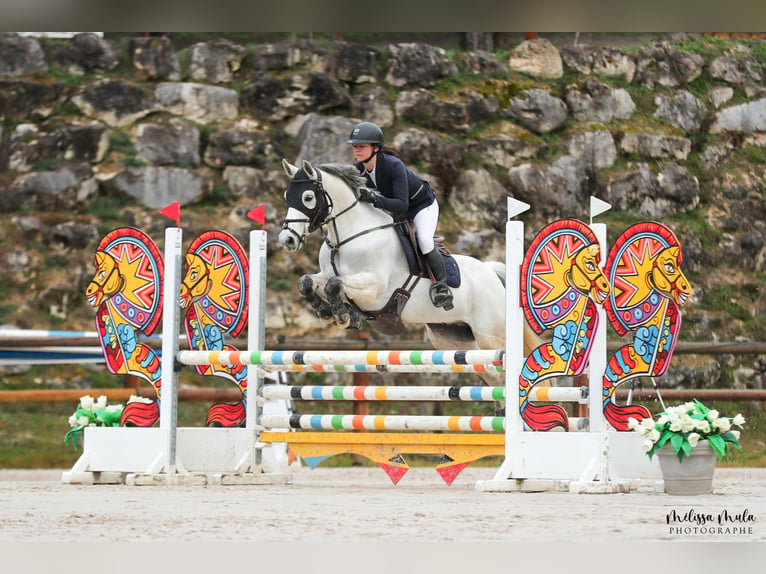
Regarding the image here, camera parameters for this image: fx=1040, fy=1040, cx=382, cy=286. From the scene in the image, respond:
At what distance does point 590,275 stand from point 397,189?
43.8 inches

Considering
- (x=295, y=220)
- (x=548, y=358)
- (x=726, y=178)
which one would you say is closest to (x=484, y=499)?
(x=548, y=358)

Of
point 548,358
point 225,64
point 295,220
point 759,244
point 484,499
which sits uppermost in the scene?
point 225,64

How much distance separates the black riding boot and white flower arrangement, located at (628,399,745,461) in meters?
1.21

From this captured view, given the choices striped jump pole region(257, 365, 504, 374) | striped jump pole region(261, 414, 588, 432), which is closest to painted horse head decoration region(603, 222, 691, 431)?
striped jump pole region(261, 414, 588, 432)

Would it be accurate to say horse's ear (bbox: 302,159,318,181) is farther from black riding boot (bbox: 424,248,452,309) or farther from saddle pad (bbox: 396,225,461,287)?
black riding boot (bbox: 424,248,452,309)

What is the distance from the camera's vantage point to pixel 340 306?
4840 millimetres

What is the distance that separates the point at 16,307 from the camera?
34.9 feet

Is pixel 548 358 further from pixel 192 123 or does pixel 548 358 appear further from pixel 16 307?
pixel 192 123

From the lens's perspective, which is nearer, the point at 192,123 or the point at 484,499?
the point at 484,499

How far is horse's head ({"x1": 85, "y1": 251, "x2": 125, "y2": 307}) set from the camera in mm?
5141

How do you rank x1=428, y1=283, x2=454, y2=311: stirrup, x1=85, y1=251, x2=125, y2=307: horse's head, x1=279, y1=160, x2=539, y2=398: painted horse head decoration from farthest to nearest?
1. x1=85, y1=251, x2=125, y2=307: horse's head
2. x1=428, y1=283, x2=454, y2=311: stirrup
3. x1=279, y1=160, x2=539, y2=398: painted horse head decoration

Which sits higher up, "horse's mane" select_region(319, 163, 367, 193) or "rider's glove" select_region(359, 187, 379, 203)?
"horse's mane" select_region(319, 163, 367, 193)

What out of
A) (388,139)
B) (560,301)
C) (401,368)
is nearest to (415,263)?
(401,368)

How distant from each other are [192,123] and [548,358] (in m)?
8.59
